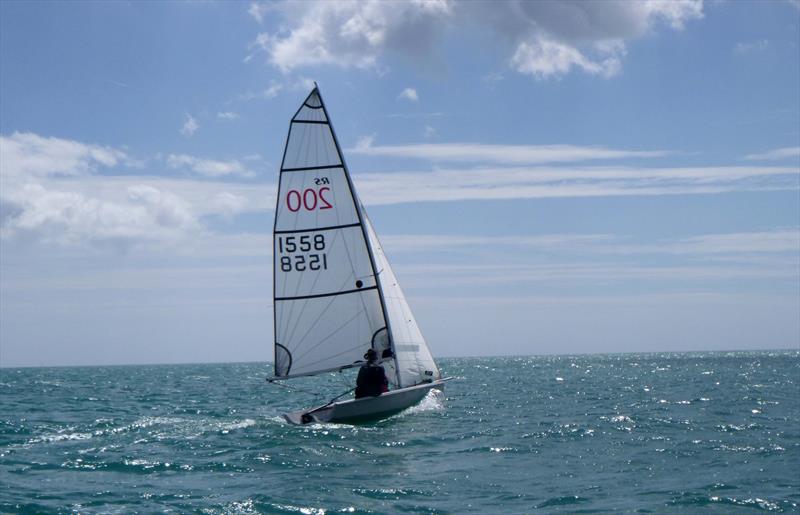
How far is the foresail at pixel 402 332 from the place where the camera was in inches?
945

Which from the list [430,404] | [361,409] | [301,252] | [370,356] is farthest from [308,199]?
[430,404]

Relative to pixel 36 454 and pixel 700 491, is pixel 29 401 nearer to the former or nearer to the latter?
pixel 36 454

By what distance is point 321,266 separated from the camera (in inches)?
920

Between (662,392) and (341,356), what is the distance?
58.5 feet

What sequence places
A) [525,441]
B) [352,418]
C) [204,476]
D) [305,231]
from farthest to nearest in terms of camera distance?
1. [305,231]
2. [352,418]
3. [525,441]
4. [204,476]

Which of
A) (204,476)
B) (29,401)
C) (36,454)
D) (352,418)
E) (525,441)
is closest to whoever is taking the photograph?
(204,476)

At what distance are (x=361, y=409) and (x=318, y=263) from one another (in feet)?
13.7

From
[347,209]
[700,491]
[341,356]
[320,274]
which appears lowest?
[700,491]

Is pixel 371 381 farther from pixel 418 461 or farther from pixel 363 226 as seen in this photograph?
pixel 418 461

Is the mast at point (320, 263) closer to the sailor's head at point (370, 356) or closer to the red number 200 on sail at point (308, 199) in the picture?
the red number 200 on sail at point (308, 199)

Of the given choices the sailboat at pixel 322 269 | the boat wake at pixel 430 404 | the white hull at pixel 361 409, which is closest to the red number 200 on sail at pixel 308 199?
the sailboat at pixel 322 269

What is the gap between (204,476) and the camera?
48.0 feet

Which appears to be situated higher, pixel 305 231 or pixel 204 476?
pixel 305 231

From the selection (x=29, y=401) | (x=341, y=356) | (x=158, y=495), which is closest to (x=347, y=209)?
(x=341, y=356)
